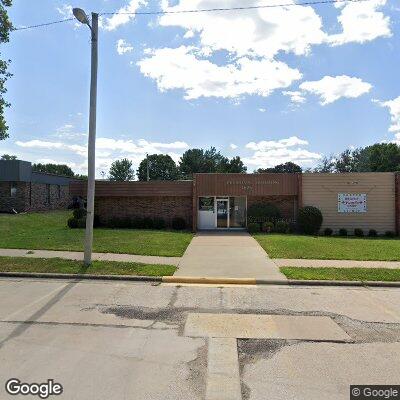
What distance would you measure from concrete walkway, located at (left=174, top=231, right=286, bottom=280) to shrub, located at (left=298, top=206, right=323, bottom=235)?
7.51m

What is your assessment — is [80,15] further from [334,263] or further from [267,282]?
[334,263]

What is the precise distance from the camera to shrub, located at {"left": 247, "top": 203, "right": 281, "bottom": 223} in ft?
85.8

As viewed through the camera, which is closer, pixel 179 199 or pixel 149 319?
pixel 149 319

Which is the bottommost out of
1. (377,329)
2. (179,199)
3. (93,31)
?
(377,329)

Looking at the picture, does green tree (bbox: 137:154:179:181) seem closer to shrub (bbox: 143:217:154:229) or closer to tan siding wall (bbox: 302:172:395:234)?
shrub (bbox: 143:217:154:229)

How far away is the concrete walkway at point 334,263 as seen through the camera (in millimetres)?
12352

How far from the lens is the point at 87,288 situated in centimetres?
952

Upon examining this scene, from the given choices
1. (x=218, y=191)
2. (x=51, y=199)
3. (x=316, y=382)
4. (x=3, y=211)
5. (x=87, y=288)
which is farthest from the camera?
(x=51, y=199)

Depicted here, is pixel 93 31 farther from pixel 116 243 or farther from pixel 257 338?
pixel 257 338

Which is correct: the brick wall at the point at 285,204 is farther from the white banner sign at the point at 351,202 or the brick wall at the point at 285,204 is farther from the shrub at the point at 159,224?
the shrub at the point at 159,224

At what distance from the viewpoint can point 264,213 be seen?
26156 millimetres

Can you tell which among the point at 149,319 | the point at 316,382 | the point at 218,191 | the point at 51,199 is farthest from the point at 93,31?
the point at 51,199

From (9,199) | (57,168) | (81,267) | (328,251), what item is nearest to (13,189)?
(9,199)

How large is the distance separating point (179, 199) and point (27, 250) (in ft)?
44.1
